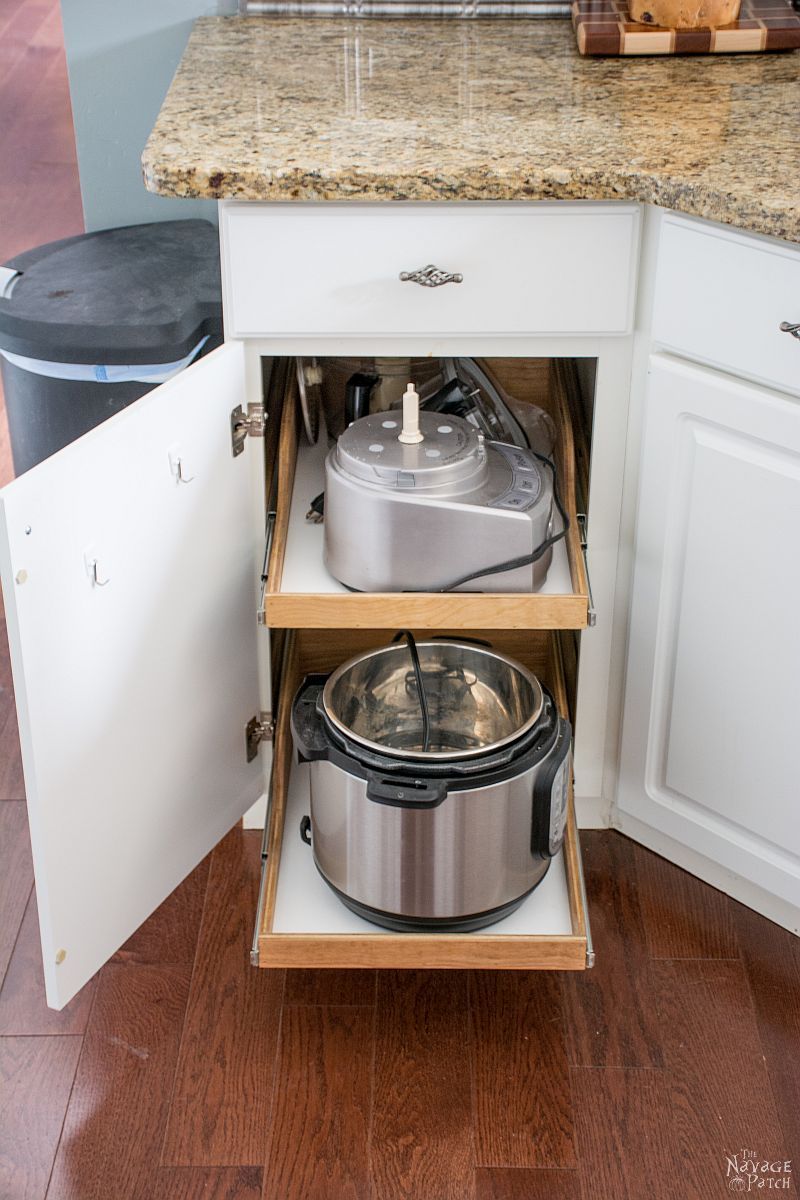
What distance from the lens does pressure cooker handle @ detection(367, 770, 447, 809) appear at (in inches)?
53.7

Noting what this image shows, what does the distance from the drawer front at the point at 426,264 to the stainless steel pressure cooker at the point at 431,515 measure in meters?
0.12

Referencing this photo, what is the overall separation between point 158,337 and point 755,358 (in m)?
0.78

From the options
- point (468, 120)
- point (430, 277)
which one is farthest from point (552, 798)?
point (468, 120)

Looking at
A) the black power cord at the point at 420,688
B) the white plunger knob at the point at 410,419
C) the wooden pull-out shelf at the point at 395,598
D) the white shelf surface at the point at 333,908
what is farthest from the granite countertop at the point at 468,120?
the white shelf surface at the point at 333,908

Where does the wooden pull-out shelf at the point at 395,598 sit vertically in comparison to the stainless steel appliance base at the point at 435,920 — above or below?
above

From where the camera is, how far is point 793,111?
1.53 m

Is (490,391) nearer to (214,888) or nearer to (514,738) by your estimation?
(514,738)

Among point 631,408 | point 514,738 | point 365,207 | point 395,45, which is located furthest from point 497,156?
point 514,738

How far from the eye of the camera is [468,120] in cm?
152

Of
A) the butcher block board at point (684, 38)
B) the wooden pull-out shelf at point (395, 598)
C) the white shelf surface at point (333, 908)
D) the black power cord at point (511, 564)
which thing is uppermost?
the butcher block board at point (684, 38)

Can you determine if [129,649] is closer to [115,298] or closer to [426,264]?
[426,264]

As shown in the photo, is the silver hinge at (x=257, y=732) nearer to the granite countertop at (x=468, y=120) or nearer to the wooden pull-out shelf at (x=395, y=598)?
the wooden pull-out shelf at (x=395, y=598)

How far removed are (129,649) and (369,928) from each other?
0.41 meters

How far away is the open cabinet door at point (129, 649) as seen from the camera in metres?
1.22
